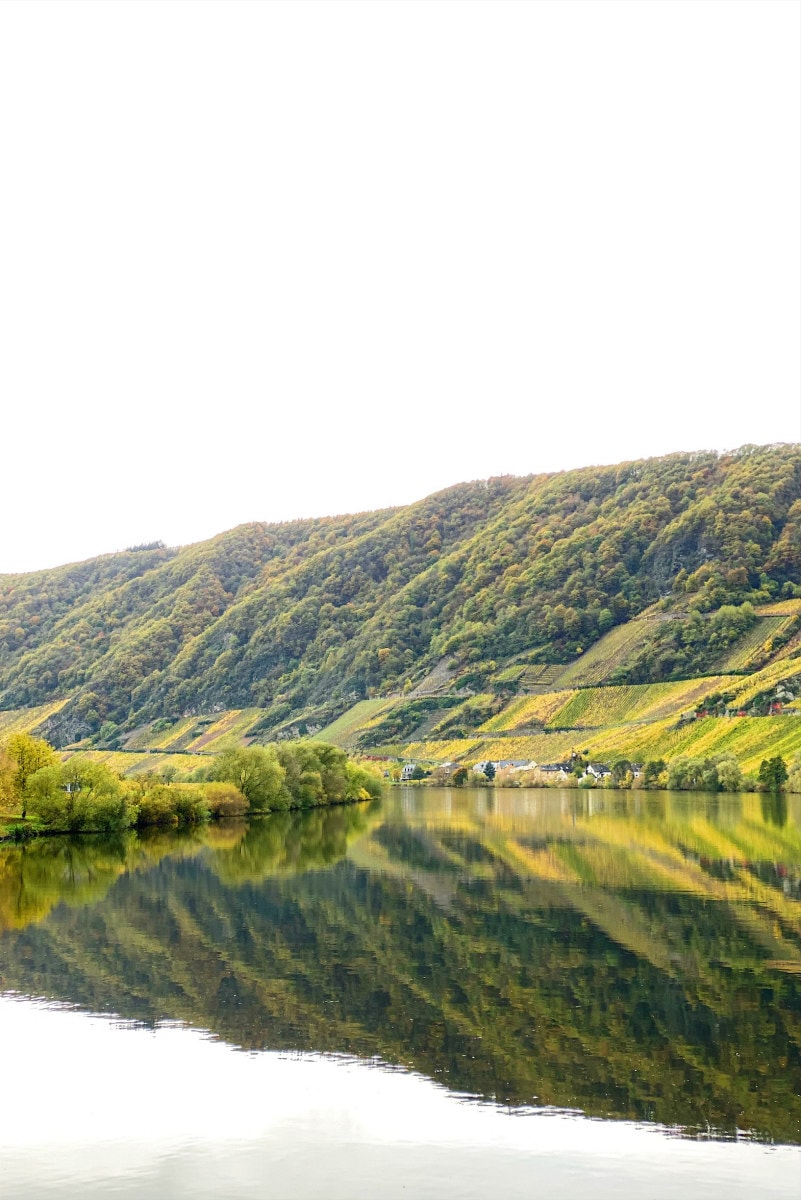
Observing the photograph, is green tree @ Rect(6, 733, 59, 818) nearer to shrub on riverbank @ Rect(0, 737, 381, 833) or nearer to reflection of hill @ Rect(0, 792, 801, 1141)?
shrub on riverbank @ Rect(0, 737, 381, 833)

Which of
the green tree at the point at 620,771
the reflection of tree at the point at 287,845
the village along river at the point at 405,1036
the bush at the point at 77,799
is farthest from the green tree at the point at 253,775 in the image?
the green tree at the point at 620,771

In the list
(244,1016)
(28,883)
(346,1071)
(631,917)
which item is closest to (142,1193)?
(346,1071)

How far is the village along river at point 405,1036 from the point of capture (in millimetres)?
21328

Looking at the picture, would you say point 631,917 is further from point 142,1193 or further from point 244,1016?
point 142,1193

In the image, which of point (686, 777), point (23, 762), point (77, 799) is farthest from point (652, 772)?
point (23, 762)

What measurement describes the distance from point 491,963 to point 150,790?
226 ft

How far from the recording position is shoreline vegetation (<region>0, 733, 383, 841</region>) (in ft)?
295

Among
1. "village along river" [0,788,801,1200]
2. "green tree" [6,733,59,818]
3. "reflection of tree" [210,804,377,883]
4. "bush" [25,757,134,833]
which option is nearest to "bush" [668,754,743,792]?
"reflection of tree" [210,804,377,883]

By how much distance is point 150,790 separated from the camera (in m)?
102

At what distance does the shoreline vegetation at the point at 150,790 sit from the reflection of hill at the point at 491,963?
1891 cm

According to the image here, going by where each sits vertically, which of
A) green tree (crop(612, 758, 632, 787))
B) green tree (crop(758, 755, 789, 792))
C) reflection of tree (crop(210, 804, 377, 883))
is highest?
→ reflection of tree (crop(210, 804, 377, 883))

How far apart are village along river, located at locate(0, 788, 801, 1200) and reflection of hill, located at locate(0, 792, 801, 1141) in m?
0.13

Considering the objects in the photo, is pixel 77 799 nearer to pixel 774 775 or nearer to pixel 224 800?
pixel 224 800

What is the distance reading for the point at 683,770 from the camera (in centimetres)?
16350
